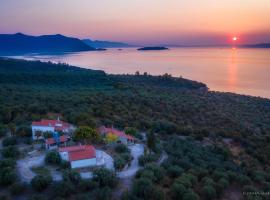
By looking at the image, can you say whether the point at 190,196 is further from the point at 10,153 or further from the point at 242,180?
the point at 10,153

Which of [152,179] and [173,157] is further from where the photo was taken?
[173,157]

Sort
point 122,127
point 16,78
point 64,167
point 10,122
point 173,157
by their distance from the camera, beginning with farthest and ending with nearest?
point 16,78 < point 122,127 < point 10,122 < point 173,157 < point 64,167

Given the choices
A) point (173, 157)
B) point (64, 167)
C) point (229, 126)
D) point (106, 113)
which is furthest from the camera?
point (229, 126)

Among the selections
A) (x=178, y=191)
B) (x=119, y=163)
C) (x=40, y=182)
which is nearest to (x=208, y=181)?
(x=178, y=191)

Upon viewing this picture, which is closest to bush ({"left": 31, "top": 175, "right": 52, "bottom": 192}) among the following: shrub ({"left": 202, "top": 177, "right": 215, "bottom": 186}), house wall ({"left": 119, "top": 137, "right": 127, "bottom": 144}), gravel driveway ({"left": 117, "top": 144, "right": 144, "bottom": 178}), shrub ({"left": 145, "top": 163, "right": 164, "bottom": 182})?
gravel driveway ({"left": 117, "top": 144, "right": 144, "bottom": 178})

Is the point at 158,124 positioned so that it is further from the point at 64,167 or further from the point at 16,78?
the point at 16,78

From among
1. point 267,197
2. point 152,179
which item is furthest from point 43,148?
point 267,197

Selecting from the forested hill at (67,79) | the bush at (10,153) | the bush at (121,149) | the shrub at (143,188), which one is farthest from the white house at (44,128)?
the forested hill at (67,79)

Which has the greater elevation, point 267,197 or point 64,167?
point 64,167
